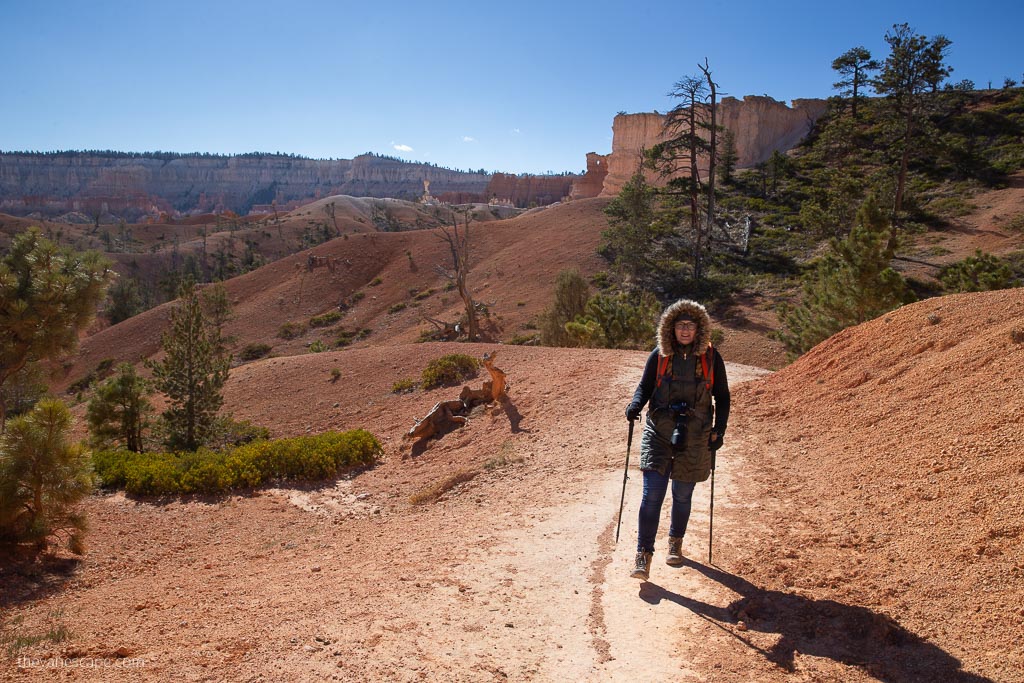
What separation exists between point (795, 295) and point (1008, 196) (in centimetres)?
1563

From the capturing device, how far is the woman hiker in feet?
14.9

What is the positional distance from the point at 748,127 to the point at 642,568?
6488 cm

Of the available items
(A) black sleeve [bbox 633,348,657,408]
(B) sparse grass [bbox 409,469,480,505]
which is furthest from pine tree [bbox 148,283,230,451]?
(A) black sleeve [bbox 633,348,657,408]

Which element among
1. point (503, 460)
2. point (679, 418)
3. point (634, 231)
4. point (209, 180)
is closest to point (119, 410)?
point (503, 460)

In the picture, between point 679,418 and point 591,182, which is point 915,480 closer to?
point 679,418

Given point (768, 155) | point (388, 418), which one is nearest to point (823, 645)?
point (388, 418)

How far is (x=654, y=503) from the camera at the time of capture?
454 centimetres

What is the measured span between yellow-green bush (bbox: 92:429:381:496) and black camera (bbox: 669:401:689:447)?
8101mm

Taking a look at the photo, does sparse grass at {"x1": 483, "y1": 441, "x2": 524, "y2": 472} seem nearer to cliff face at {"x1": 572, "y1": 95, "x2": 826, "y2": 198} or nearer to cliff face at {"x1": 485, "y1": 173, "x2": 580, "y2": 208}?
cliff face at {"x1": 572, "y1": 95, "x2": 826, "y2": 198}

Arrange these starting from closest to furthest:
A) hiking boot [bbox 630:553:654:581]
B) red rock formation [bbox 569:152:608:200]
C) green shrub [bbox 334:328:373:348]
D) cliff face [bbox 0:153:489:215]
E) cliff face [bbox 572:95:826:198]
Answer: hiking boot [bbox 630:553:654:581] < green shrub [bbox 334:328:373:348] < cliff face [bbox 572:95:826:198] < red rock formation [bbox 569:152:608:200] < cliff face [bbox 0:153:489:215]

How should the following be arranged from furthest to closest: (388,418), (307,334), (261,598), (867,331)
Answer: (307,334), (388,418), (867,331), (261,598)

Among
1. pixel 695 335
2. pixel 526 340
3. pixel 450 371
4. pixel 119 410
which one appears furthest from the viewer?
pixel 526 340

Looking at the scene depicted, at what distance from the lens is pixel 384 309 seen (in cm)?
3916

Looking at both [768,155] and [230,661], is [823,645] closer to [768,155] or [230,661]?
[230,661]
